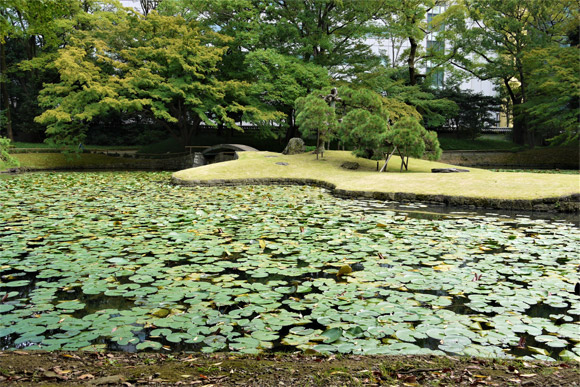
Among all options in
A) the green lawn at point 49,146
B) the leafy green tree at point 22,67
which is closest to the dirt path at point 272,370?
the leafy green tree at point 22,67

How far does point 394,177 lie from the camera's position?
46.0 feet

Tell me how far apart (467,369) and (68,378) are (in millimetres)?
2100

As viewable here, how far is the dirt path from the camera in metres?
2.33

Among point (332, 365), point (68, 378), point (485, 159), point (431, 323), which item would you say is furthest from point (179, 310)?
point (485, 159)

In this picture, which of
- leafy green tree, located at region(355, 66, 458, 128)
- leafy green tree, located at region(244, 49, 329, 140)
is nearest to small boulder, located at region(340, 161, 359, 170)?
leafy green tree, located at region(355, 66, 458, 128)

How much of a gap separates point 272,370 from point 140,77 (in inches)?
932

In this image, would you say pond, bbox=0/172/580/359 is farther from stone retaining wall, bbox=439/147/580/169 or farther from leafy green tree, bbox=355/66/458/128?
stone retaining wall, bbox=439/147/580/169

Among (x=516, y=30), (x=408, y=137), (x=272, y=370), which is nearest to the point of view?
(x=272, y=370)

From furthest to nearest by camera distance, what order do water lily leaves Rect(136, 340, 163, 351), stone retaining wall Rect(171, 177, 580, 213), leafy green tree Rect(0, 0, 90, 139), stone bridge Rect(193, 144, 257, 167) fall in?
leafy green tree Rect(0, 0, 90, 139) < stone bridge Rect(193, 144, 257, 167) < stone retaining wall Rect(171, 177, 580, 213) < water lily leaves Rect(136, 340, 163, 351)

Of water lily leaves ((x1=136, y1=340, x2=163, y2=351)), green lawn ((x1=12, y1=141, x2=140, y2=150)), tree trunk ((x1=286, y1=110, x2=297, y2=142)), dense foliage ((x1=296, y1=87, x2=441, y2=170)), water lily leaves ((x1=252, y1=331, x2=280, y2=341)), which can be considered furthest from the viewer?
tree trunk ((x1=286, y1=110, x2=297, y2=142))

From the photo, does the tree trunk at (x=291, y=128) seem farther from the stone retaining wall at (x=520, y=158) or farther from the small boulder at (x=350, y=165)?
the small boulder at (x=350, y=165)

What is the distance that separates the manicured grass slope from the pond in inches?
102

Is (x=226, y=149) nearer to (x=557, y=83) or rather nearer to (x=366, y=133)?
(x=366, y=133)

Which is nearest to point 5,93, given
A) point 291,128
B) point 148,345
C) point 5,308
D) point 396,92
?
point 291,128
